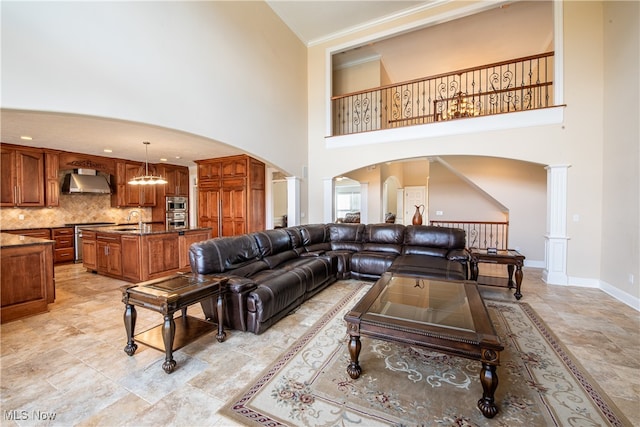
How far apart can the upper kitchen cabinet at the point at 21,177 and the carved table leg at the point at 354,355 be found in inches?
290

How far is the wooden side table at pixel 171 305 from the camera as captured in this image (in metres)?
2.04

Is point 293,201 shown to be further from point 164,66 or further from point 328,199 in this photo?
point 164,66

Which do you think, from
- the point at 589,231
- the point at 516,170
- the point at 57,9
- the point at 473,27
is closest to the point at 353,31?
the point at 473,27

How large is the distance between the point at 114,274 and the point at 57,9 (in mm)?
4012

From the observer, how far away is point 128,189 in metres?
7.27

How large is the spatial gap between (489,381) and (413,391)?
0.50 m

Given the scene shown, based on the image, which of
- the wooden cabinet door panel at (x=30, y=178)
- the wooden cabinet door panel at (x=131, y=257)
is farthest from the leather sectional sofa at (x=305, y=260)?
the wooden cabinet door panel at (x=30, y=178)

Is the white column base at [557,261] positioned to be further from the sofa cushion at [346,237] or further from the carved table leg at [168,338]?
the carved table leg at [168,338]

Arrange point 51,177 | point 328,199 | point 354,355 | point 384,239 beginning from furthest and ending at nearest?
point 328,199 < point 51,177 < point 384,239 < point 354,355

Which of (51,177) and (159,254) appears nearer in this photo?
(159,254)

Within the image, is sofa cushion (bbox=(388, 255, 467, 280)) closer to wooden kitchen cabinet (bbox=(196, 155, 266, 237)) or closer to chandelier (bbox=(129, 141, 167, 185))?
wooden kitchen cabinet (bbox=(196, 155, 266, 237))

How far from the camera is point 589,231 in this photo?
14.0ft

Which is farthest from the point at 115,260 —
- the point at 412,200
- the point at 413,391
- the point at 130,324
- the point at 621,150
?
the point at 412,200

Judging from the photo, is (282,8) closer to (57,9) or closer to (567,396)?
(57,9)
